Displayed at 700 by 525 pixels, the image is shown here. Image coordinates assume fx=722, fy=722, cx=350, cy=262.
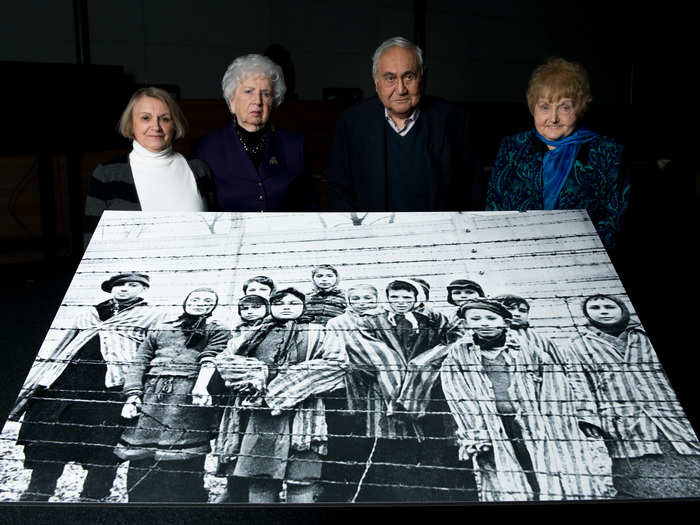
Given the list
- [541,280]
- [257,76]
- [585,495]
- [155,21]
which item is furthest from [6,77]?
[585,495]

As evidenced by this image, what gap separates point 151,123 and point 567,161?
1105mm

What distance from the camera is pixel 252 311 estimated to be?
1.33 m

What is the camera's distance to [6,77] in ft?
14.0

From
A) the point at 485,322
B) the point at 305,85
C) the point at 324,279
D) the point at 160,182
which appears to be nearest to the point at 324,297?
the point at 324,279

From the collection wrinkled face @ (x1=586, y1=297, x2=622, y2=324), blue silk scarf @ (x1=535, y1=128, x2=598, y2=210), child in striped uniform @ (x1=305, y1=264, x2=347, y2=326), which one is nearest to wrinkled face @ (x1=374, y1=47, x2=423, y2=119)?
blue silk scarf @ (x1=535, y1=128, x2=598, y2=210)

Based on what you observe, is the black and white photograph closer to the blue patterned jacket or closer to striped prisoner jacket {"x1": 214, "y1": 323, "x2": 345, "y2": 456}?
striped prisoner jacket {"x1": 214, "y1": 323, "x2": 345, "y2": 456}

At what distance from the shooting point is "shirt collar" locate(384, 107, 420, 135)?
215cm

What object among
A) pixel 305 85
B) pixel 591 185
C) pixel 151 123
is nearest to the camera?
pixel 591 185

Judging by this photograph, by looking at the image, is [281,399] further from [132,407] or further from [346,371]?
[132,407]

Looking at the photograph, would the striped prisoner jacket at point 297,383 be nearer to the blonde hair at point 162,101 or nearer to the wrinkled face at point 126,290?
the wrinkled face at point 126,290

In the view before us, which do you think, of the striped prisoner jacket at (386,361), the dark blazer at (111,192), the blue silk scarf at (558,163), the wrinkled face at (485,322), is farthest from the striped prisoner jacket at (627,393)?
the dark blazer at (111,192)

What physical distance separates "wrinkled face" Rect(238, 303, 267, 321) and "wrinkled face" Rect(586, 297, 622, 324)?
0.59 meters

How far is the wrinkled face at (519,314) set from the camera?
4.25 feet

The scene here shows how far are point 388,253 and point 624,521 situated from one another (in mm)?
964
